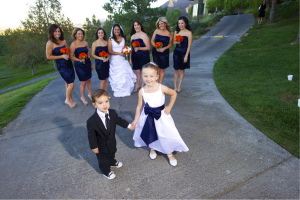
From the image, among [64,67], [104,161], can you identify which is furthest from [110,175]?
[64,67]

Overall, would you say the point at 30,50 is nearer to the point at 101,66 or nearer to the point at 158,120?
the point at 101,66

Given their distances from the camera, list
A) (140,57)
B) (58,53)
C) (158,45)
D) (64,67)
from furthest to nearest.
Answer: (140,57)
(158,45)
(64,67)
(58,53)

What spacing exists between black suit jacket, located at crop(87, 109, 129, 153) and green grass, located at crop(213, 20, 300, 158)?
9.93ft

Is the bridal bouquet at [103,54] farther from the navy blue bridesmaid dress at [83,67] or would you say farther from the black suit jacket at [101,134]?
the black suit jacket at [101,134]

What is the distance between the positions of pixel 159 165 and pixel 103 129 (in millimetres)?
1183

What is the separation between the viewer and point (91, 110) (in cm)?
502

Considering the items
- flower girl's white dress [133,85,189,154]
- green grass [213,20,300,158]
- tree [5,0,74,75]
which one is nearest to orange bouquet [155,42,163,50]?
green grass [213,20,300,158]

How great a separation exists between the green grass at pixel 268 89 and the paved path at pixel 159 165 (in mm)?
339

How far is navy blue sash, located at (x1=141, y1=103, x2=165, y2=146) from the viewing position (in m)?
2.64

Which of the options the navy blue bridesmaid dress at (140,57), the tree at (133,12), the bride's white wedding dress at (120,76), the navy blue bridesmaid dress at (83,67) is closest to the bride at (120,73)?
the bride's white wedding dress at (120,76)

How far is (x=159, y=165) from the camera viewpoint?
9.36ft

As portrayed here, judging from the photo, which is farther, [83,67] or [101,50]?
[101,50]

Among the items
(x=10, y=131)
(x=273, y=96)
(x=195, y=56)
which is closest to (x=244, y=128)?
(x=273, y=96)

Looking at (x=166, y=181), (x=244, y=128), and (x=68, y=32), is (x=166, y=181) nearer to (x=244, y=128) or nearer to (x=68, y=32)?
(x=244, y=128)
